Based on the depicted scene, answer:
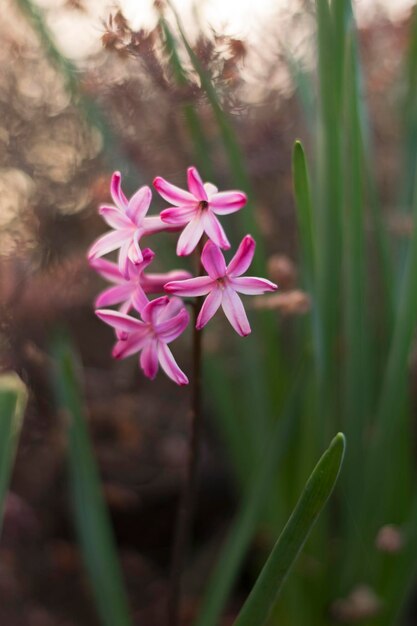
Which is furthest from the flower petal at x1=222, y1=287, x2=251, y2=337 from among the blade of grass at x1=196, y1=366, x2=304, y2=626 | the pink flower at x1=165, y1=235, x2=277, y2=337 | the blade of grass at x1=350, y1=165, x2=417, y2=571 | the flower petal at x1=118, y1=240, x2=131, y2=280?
the blade of grass at x1=196, y1=366, x2=304, y2=626

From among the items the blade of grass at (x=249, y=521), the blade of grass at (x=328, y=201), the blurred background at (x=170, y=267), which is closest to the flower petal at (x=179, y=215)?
the blurred background at (x=170, y=267)

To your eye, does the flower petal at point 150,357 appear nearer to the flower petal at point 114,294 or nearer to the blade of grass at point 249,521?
the flower petal at point 114,294

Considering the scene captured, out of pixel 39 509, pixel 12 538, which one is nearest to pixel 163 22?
pixel 12 538

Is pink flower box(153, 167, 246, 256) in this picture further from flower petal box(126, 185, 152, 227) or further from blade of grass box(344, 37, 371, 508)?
blade of grass box(344, 37, 371, 508)

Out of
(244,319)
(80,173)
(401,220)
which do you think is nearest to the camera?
(244,319)

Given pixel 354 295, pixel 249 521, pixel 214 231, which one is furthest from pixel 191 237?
pixel 249 521

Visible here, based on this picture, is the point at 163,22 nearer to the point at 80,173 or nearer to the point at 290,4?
the point at 290,4

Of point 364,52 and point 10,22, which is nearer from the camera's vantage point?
point 10,22

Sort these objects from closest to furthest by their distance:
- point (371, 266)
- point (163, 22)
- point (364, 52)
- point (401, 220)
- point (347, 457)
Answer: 1. point (163, 22)
2. point (347, 457)
3. point (401, 220)
4. point (364, 52)
5. point (371, 266)

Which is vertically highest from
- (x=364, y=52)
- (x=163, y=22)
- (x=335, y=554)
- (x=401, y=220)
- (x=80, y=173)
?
(x=364, y=52)
